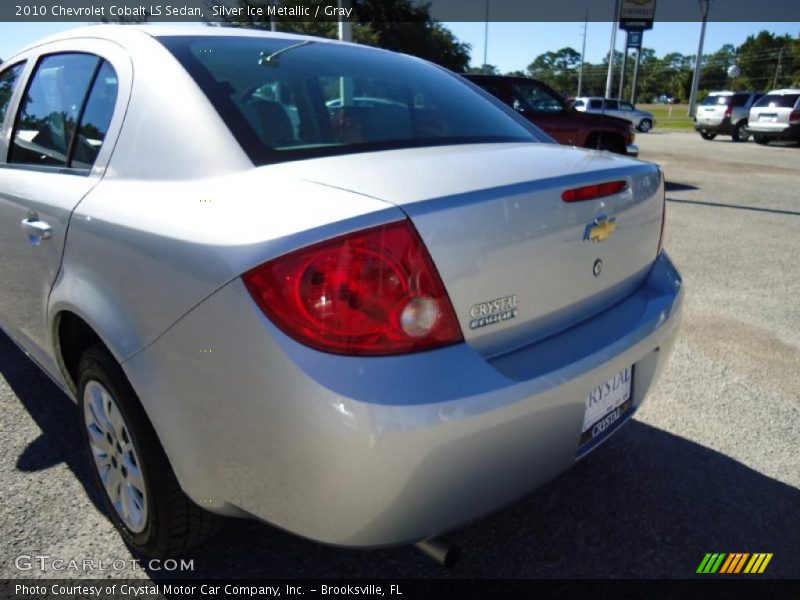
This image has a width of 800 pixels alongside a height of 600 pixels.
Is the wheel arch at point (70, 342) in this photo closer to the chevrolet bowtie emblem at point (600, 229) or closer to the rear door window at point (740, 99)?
the chevrolet bowtie emblem at point (600, 229)

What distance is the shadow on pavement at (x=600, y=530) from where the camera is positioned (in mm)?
2066

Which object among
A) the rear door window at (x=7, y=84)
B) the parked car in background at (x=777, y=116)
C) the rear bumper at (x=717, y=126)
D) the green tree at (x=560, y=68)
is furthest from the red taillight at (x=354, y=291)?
the green tree at (x=560, y=68)

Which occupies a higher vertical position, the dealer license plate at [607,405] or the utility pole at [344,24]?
the utility pole at [344,24]

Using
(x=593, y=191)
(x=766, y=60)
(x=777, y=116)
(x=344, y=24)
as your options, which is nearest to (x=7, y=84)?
(x=593, y=191)

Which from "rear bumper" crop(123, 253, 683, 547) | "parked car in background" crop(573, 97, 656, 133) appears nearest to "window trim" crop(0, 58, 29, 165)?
"rear bumper" crop(123, 253, 683, 547)

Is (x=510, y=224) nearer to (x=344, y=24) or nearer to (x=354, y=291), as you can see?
(x=354, y=291)

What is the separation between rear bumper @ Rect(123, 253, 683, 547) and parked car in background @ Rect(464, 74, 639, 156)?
885 cm

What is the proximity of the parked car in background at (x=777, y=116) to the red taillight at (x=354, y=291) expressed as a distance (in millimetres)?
23981

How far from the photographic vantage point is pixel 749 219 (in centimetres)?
802

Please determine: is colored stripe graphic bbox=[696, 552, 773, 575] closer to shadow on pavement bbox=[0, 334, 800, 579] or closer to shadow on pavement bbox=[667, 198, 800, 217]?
shadow on pavement bbox=[0, 334, 800, 579]

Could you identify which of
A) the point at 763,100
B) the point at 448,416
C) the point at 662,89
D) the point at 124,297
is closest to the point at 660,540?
the point at 448,416

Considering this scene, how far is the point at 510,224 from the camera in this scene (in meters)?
1.60

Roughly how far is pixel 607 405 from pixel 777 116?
2367 cm

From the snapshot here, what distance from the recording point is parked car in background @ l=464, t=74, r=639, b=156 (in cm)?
979
